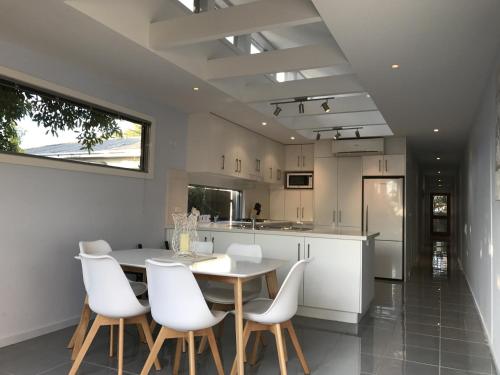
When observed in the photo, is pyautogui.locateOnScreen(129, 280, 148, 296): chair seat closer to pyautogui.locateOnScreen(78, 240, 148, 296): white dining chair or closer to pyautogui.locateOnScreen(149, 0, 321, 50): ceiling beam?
pyautogui.locateOnScreen(78, 240, 148, 296): white dining chair

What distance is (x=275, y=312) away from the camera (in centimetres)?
254

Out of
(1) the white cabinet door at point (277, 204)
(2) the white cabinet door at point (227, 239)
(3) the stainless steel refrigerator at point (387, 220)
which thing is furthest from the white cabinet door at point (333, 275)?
(1) the white cabinet door at point (277, 204)

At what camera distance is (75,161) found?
3.83 m

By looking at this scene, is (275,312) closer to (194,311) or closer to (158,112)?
(194,311)

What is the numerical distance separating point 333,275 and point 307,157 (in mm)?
4046

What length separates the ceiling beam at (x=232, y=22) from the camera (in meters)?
2.77

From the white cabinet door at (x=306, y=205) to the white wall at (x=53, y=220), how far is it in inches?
157

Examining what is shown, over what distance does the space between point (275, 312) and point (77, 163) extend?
8.02ft

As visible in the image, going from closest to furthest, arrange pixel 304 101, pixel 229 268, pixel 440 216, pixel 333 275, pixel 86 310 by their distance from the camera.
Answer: pixel 229 268 < pixel 86 310 < pixel 333 275 < pixel 304 101 < pixel 440 216

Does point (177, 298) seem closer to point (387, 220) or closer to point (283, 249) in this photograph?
point (283, 249)

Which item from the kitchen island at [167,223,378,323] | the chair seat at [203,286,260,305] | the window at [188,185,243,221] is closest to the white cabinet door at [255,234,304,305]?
the kitchen island at [167,223,378,323]

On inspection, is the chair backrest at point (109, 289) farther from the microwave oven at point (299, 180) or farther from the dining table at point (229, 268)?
the microwave oven at point (299, 180)

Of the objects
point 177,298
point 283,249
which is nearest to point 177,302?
point 177,298

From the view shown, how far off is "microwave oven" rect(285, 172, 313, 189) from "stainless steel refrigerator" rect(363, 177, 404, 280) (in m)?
1.28
